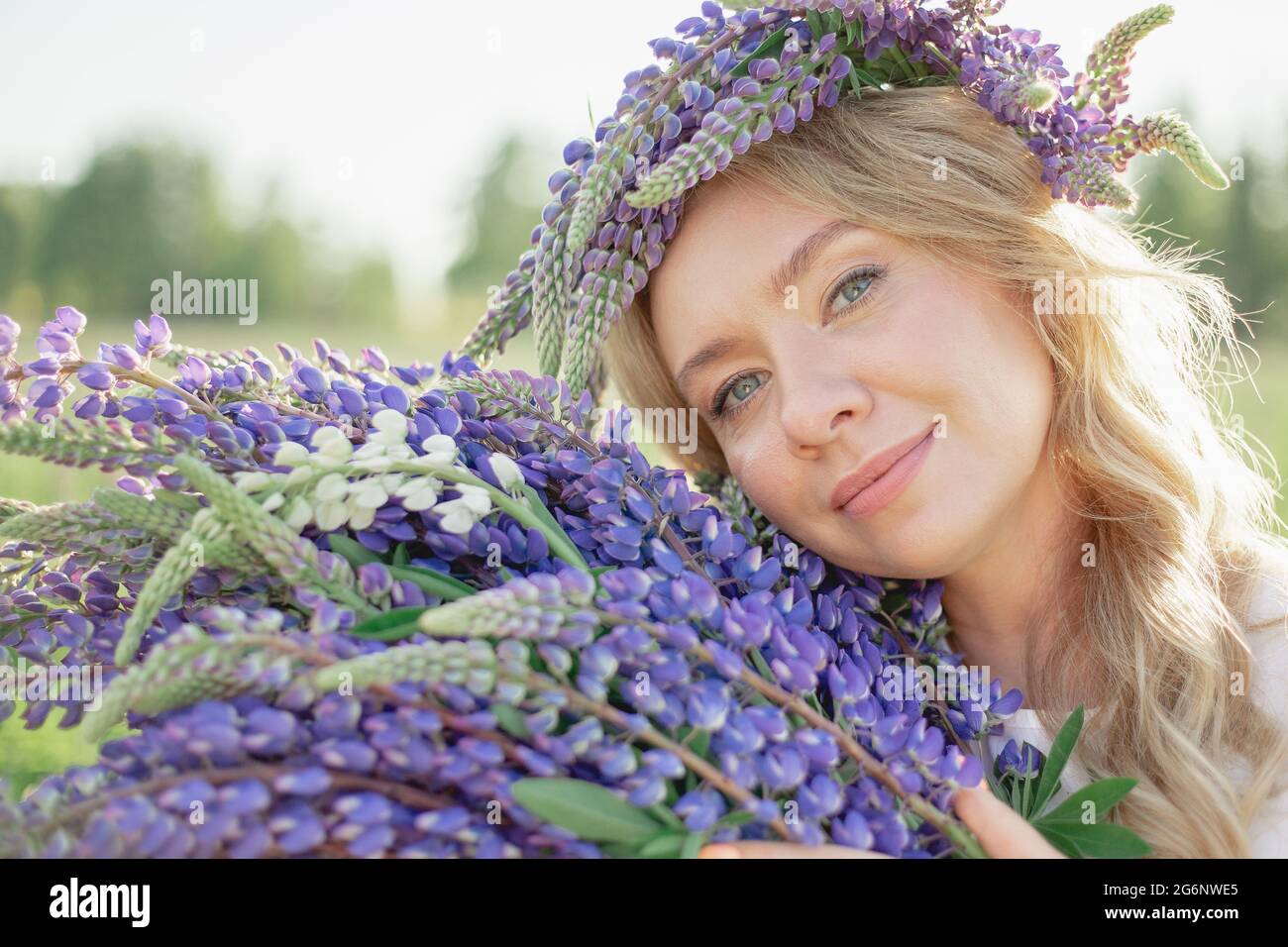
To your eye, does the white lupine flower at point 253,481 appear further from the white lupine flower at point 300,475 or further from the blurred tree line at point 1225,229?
the blurred tree line at point 1225,229

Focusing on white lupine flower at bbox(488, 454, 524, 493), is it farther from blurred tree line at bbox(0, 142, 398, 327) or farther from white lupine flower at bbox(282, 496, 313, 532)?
blurred tree line at bbox(0, 142, 398, 327)

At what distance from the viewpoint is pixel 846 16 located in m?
1.46

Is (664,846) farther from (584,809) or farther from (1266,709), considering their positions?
(1266,709)

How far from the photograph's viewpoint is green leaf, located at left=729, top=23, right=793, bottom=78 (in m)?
1.48

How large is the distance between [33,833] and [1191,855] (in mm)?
1231

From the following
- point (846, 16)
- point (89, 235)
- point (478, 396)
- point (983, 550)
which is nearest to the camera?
point (478, 396)

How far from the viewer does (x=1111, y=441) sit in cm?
166

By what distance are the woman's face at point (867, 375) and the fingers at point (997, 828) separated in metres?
0.51

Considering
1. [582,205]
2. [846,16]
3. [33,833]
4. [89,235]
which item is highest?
[89,235]

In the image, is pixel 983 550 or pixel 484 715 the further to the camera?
pixel 983 550

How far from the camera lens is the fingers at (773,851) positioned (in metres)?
0.84

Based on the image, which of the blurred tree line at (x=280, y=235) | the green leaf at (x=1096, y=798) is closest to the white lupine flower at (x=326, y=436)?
the green leaf at (x=1096, y=798)
